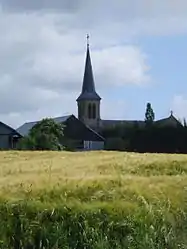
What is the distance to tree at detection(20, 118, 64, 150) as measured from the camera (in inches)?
1748

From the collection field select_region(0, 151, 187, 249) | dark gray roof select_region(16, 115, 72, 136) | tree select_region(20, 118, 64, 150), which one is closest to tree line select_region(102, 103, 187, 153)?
tree select_region(20, 118, 64, 150)

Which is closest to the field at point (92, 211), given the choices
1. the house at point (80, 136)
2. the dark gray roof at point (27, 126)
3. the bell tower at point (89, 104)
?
the house at point (80, 136)

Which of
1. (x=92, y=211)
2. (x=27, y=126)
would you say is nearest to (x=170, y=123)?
(x=27, y=126)

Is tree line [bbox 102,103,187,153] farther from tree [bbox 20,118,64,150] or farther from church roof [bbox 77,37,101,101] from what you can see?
church roof [bbox 77,37,101,101]

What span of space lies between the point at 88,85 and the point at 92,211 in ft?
320

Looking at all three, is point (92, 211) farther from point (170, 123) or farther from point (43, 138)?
point (170, 123)

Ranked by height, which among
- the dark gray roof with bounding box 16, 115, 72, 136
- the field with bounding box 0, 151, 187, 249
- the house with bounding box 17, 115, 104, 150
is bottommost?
the field with bounding box 0, 151, 187, 249

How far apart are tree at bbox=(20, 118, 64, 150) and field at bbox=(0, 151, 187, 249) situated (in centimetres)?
3043

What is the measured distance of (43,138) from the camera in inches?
1863

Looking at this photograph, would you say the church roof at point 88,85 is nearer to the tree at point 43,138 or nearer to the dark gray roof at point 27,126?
the dark gray roof at point 27,126

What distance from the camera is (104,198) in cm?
1085

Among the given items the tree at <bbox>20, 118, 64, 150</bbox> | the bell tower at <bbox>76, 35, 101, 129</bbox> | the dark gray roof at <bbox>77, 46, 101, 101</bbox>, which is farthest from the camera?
the bell tower at <bbox>76, 35, 101, 129</bbox>

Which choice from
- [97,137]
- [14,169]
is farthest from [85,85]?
[14,169]

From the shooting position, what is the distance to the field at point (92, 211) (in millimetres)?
9477
